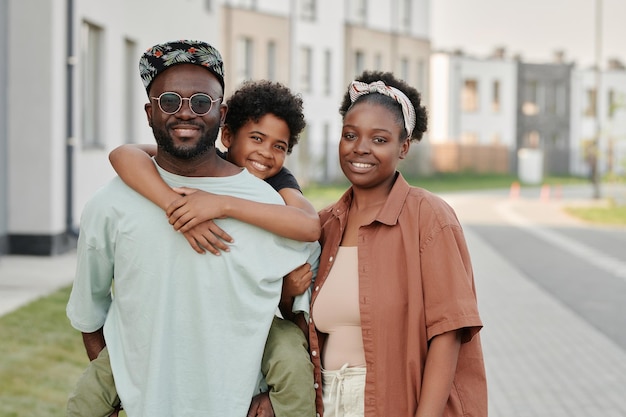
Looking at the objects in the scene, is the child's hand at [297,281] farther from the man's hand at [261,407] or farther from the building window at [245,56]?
the building window at [245,56]

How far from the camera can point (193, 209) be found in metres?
2.97

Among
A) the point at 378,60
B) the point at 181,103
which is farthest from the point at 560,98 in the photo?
the point at 181,103

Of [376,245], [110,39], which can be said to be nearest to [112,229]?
[376,245]

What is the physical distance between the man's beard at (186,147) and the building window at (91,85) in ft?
42.1

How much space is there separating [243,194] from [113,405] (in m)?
0.76

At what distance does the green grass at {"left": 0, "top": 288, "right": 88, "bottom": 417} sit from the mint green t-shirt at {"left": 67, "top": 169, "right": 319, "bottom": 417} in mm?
3430

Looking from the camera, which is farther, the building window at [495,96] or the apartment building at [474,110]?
the building window at [495,96]

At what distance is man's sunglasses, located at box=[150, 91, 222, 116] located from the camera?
3.00 meters

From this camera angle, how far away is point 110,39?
1639cm

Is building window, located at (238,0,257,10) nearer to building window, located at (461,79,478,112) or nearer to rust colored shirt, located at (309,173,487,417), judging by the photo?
building window, located at (461,79,478,112)

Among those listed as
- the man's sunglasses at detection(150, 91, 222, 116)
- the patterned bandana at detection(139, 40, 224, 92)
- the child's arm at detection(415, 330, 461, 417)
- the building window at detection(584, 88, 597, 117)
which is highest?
the building window at detection(584, 88, 597, 117)

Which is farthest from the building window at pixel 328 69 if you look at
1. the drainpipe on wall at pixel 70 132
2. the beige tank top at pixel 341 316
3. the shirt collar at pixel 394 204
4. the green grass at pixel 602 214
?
the beige tank top at pixel 341 316

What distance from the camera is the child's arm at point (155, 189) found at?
117 inches

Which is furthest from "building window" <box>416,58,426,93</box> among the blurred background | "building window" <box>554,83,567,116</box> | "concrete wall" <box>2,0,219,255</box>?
"concrete wall" <box>2,0,219,255</box>
